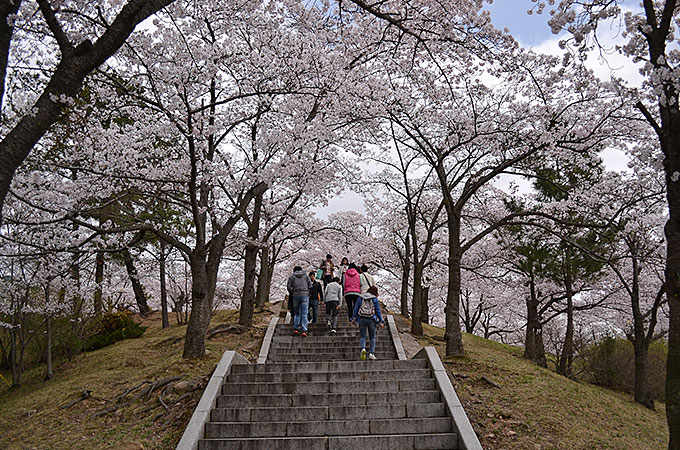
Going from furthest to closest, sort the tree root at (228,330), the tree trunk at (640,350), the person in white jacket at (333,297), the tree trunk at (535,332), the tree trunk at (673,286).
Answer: the tree trunk at (535,332)
the tree root at (228,330)
the tree trunk at (640,350)
the person in white jacket at (333,297)
the tree trunk at (673,286)

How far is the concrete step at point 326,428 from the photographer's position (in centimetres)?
702

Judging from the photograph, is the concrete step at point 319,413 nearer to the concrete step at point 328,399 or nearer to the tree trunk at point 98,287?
the concrete step at point 328,399

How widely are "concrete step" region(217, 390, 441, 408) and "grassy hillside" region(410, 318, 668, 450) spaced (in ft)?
3.25

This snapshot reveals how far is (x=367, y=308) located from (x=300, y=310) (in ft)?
10.3

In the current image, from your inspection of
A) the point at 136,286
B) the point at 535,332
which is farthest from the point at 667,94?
the point at 136,286

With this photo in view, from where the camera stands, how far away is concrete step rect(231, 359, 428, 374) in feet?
30.1

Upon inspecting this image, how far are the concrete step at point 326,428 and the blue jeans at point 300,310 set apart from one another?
5.46 m

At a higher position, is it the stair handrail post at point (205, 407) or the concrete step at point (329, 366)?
the concrete step at point (329, 366)

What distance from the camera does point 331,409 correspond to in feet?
24.3

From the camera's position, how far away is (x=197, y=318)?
1146 centimetres

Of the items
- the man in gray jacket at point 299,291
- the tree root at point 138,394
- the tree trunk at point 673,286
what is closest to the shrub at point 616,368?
the man in gray jacket at point 299,291

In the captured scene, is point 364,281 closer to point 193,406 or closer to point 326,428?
point 326,428

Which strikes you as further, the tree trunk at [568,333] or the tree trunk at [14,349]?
the tree trunk at [568,333]

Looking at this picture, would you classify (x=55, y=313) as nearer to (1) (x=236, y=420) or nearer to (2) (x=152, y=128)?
(2) (x=152, y=128)
